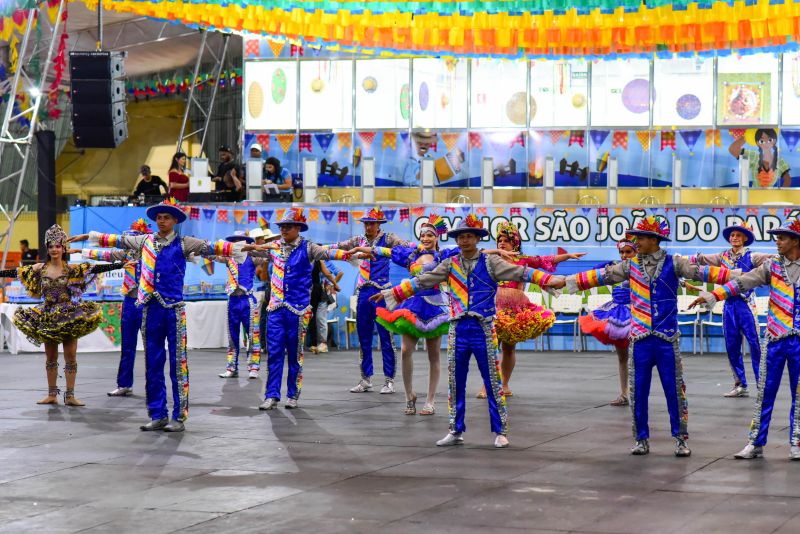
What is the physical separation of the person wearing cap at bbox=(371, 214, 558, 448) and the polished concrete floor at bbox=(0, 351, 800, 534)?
0.30m

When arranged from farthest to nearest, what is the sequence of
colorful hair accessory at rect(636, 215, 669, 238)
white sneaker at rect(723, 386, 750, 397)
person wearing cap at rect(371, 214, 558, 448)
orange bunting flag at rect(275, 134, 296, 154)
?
orange bunting flag at rect(275, 134, 296, 154) → white sneaker at rect(723, 386, 750, 397) → person wearing cap at rect(371, 214, 558, 448) → colorful hair accessory at rect(636, 215, 669, 238)

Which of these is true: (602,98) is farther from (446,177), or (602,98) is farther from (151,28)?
(151,28)

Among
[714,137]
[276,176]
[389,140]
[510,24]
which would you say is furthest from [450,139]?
[510,24]

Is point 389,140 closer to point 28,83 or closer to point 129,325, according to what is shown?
point 28,83

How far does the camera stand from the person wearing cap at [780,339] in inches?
391

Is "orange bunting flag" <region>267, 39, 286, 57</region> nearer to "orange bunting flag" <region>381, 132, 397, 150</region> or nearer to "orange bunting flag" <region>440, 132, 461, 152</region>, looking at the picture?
"orange bunting flag" <region>381, 132, 397, 150</region>

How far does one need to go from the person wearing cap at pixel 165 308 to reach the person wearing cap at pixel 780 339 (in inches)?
200

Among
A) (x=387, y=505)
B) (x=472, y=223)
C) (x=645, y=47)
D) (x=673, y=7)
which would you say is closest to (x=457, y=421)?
(x=472, y=223)

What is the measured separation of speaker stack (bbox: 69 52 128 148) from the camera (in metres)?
19.1

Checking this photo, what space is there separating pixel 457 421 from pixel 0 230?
25.1 metres

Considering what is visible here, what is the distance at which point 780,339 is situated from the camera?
10.0 metres

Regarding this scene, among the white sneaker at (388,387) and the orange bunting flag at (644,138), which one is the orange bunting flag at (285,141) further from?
the white sneaker at (388,387)

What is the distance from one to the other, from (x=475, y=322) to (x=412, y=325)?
1991mm

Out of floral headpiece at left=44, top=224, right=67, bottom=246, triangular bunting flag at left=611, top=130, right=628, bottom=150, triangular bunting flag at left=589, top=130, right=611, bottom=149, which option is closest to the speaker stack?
floral headpiece at left=44, top=224, right=67, bottom=246
